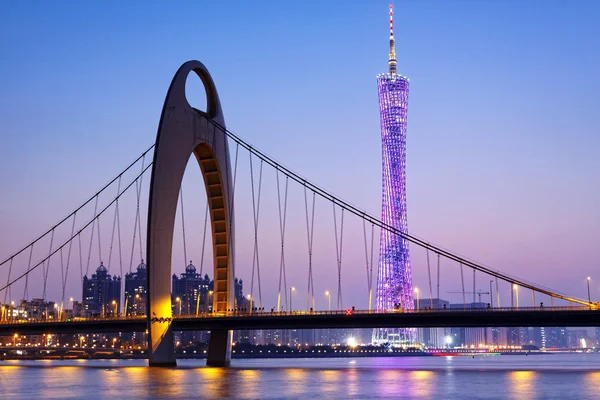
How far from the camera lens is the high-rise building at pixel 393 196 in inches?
7279

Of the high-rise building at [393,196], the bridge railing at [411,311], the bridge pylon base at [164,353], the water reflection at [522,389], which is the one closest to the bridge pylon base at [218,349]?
the bridge railing at [411,311]

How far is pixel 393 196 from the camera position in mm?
185125

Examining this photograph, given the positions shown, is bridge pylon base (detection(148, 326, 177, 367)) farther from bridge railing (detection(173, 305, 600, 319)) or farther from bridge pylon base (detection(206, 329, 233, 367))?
bridge pylon base (detection(206, 329, 233, 367))

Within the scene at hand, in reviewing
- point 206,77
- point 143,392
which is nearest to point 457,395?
point 143,392

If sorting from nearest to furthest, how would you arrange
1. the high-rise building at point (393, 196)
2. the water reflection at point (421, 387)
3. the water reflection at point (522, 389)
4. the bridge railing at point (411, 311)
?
the water reflection at point (522, 389)
the water reflection at point (421, 387)
the bridge railing at point (411, 311)
the high-rise building at point (393, 196)

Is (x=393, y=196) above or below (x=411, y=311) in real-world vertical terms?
above

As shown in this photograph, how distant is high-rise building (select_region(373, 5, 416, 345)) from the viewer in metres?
185

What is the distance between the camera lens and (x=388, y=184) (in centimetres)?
18538

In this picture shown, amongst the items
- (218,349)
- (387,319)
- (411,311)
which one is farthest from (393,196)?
(387,319)

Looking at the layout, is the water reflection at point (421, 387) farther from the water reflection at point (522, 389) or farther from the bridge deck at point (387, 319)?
the bridge deck at point (387, 319)

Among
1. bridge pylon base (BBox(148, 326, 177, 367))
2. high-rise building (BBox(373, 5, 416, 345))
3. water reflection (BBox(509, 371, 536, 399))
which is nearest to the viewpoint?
water reflection (BBox(509, 371, 536, 399))

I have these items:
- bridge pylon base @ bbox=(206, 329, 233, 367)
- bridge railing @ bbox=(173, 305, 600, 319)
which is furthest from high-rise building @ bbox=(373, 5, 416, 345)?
bridge railing @ bbox=(173, 305, 600, 319)

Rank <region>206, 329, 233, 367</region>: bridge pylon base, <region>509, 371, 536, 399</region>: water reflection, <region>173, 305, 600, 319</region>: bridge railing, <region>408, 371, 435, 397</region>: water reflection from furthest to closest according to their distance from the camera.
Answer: <region>206, 329, 233, 367</region>: bridge pylon base
<region>173, 305, 600, 319</region>: bridge railing
<region>408, 371, 435, 397</region>: water reflection
<region>509, 371, 536, 399</region>: water reflection

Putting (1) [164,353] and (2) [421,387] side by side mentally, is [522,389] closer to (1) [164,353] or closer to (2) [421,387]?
(2) [421,387]
